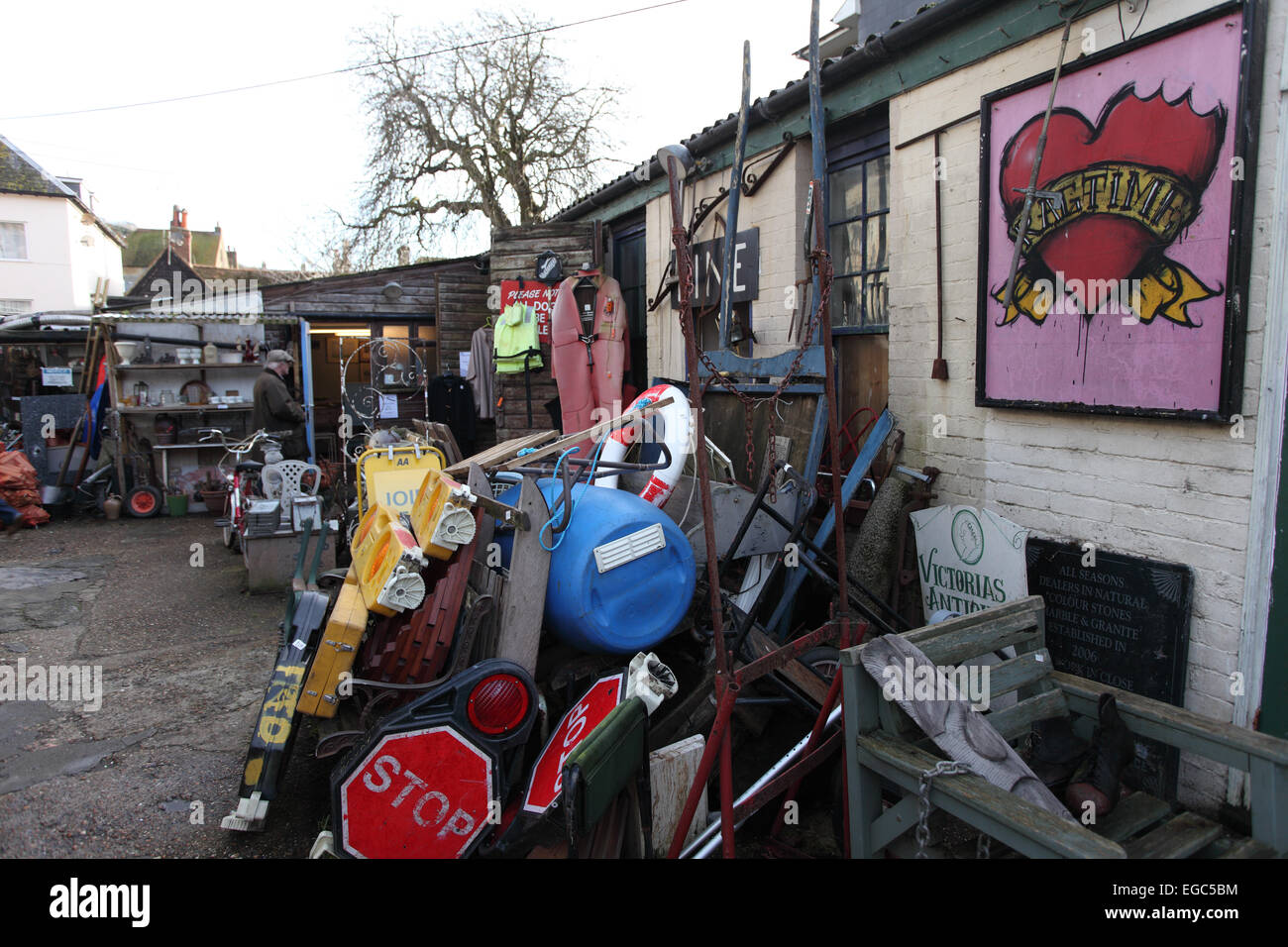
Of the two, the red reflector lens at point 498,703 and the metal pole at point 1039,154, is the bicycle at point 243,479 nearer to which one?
the red reflector lens at point 498,703

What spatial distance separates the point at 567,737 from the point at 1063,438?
2.81 metres

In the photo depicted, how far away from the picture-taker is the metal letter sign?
2.95 metres

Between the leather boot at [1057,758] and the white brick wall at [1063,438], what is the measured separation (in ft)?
2.95

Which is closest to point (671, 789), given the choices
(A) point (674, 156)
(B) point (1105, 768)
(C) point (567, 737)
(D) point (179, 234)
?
(C) point (567, 737)

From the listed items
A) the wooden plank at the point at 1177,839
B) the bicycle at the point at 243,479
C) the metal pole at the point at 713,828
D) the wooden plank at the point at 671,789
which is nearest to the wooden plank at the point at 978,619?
the metal pole at the point at 713,828

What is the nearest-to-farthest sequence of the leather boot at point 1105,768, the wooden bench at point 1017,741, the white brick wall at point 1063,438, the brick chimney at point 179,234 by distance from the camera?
the wooden bench at point 1017,741 < the leather boot at point 1105,768 < the white brick wall at point 1063,438 < the brick chimney at point 179,234

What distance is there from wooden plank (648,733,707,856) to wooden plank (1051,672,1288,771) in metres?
1.45

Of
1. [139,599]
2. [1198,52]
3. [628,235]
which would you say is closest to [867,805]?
[1198,52]

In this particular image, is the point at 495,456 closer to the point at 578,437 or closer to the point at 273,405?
the point at 578,437

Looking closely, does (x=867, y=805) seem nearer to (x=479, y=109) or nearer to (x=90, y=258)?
(x=479, y=109)

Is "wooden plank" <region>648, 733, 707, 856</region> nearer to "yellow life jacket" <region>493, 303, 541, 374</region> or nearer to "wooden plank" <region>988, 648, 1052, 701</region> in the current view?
"wooden plank" <region>988, 648, 1052, 701</region>

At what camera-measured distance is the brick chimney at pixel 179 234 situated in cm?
3453

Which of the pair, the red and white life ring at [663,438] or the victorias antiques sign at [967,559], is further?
the red and white life ring at [663,438]

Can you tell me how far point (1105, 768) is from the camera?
8.52 ft
